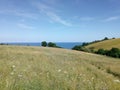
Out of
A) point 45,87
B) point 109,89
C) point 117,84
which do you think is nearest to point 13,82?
point 45,87

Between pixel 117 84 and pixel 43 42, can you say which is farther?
pixel 43 42

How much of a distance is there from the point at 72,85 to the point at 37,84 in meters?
1.19

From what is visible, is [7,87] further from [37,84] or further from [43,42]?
[43,42]

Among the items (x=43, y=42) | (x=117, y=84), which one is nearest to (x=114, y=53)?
(x=43, y=42)

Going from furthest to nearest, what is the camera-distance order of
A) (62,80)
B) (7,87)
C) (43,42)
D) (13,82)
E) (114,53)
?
(43,42)
(114,53)
(62,80)
(13,82)
(7,87)

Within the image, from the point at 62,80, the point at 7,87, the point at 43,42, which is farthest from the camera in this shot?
the point at 43,42

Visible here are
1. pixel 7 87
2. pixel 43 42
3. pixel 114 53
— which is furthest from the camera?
pixel 43 42

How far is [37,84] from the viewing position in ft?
21.9

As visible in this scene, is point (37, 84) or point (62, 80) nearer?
A: point (37, 84)

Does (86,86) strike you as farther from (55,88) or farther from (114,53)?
(114,53)

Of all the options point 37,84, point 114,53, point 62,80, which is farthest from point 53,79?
point 114,53

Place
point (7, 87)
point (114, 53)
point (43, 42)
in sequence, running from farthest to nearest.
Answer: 1. point (43, 42)
2. point (114, 53)
3. point (7, 87)

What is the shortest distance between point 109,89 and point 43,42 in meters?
90.3

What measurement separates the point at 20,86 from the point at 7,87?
17.6 inches
